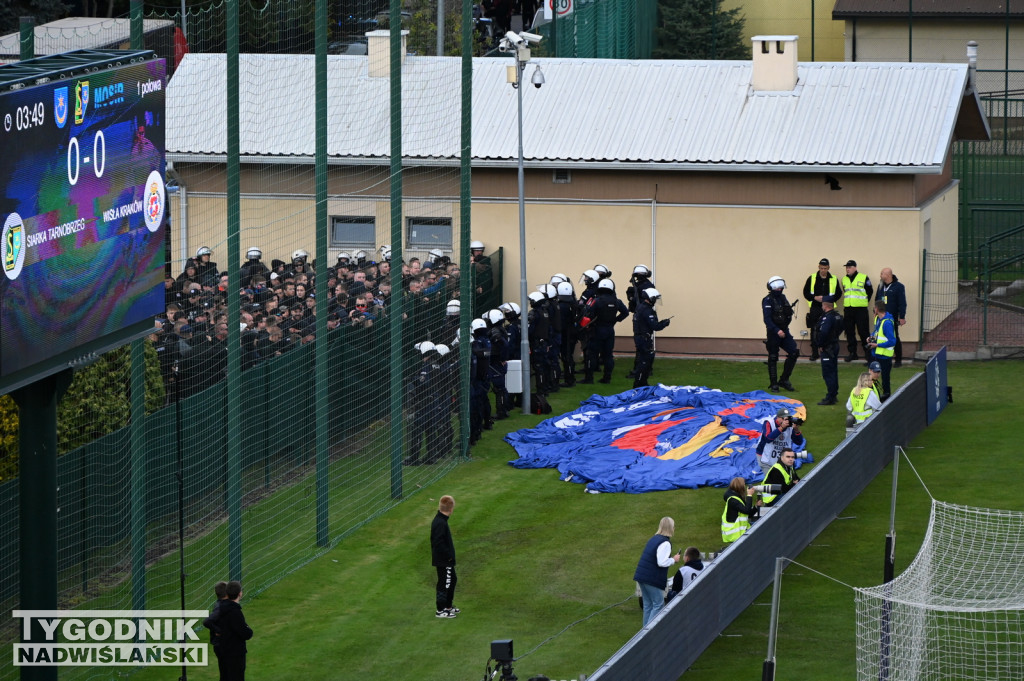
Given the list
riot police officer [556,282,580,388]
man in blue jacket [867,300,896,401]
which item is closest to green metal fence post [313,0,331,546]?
riot police officer [556,282,580,388]

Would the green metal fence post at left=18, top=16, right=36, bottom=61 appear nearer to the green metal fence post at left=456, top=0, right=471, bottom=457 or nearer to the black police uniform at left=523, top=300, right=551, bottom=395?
the green metal fence post at left=456, top=0, right=471, bottom=457

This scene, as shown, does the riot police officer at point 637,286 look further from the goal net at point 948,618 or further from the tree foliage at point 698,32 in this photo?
the tree foliage at point 698,32

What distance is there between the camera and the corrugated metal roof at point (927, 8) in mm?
44500

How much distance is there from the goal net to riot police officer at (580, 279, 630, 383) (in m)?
9.22

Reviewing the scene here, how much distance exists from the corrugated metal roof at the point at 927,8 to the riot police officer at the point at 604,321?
21321 millimetres

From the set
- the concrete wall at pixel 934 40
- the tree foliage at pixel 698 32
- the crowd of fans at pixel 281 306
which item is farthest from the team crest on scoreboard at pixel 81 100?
the concrete wall at pixel 934 40

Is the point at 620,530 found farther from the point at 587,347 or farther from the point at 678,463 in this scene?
the point at 587,347

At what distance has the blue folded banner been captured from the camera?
21359mm

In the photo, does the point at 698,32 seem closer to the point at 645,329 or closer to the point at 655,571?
the point at 645,329

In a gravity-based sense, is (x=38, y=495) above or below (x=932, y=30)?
below

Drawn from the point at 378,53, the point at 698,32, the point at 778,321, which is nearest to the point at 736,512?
the point at 778,321

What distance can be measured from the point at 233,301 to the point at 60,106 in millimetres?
4961

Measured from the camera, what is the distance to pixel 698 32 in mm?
46312

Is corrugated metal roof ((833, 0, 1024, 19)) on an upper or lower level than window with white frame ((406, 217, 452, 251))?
upper
